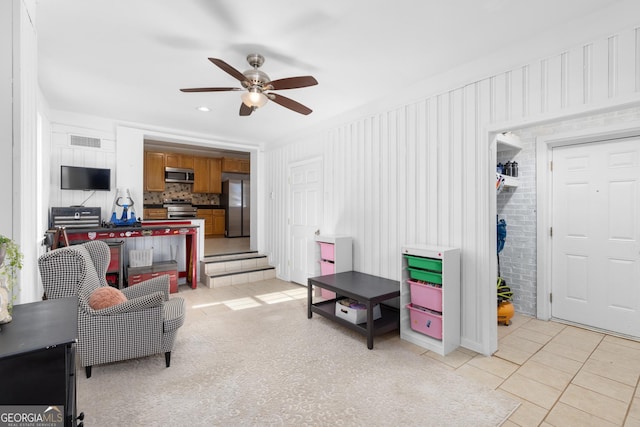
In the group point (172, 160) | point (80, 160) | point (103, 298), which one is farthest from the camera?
point (172, 160)

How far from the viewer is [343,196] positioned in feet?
13.9

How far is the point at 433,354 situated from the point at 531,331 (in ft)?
4.32

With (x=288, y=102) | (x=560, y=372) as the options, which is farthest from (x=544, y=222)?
(x=288, y=102)

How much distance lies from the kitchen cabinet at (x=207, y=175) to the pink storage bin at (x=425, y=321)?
6.62 meters

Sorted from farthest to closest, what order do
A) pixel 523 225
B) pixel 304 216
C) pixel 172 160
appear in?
1. pixel 172 160
2. pixel 304 216
3. pixel 523 225

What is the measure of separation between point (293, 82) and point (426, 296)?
7.46 ft

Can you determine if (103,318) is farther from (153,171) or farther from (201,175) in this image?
(201,175)

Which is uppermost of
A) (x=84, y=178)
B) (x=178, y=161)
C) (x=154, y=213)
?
(x=178, y=161)

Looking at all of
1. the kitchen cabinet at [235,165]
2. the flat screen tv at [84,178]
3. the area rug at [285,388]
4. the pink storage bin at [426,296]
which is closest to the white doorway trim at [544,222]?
the pink storage bin at [426,296]

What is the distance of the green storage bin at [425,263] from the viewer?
2742mm

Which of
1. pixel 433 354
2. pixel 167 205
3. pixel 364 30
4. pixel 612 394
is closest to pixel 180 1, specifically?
pixel 364 30

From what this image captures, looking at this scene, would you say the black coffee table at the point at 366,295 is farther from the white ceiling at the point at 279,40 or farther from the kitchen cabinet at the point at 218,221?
the kitchen cabinet at the point at 218,221

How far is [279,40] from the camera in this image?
2436mm

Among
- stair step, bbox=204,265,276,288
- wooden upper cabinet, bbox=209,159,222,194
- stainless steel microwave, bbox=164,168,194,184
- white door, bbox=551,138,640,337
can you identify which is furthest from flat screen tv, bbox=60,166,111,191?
white door, bbox=551,138,640,337
